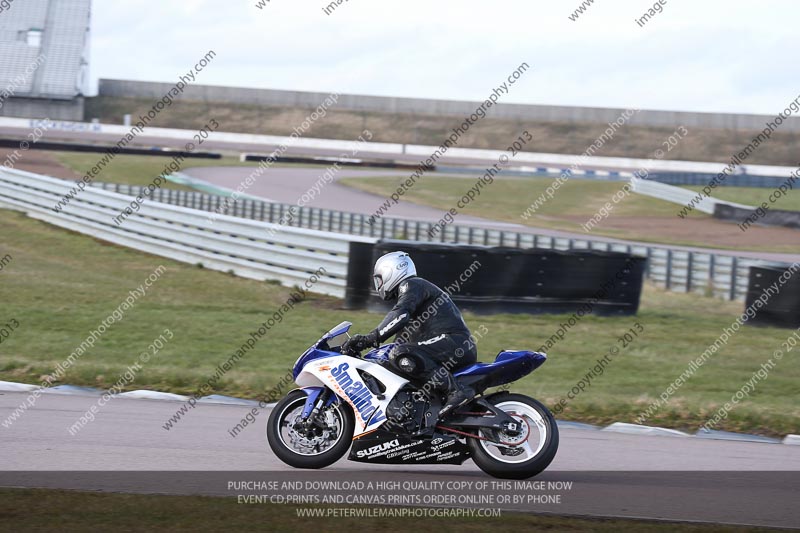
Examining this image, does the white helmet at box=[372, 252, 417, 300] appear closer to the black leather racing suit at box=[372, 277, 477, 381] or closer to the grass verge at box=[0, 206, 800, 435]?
the black leather racing suit at box=[372, 277, 477, 381]

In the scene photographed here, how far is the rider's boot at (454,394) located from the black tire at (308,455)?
671mm

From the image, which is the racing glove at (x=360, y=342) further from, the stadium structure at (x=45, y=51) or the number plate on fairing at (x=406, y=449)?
the stadium structure at (x=45, y=51)

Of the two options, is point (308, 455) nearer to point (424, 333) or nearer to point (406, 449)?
point (406, 449)

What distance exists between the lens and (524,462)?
6594 mm

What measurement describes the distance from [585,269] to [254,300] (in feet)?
18.1

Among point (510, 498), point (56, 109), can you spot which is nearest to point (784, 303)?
point (510, 498)

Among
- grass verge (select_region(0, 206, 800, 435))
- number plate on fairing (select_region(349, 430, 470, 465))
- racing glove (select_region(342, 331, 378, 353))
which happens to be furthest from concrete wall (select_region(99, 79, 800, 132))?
number plate on fairing (select_region(349, 430, 470, 465))

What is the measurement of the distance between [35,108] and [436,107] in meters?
34.5

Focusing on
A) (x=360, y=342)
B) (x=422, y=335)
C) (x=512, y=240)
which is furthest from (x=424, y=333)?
(x=512, y=240)

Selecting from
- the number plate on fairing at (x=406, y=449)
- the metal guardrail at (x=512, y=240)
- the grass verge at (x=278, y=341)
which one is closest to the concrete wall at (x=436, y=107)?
the metal guardrail at (x=512, y=240)

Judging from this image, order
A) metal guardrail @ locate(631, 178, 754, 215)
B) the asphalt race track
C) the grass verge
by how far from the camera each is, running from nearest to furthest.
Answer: the asphalt race track
the grass verge
metal guardrail @ locate(631, 178, 754, 215)

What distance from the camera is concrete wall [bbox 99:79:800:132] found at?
84.9 m

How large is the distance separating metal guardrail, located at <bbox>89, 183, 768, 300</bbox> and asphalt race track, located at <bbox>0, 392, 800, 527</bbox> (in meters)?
9.89

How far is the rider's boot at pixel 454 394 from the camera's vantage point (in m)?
6.62
